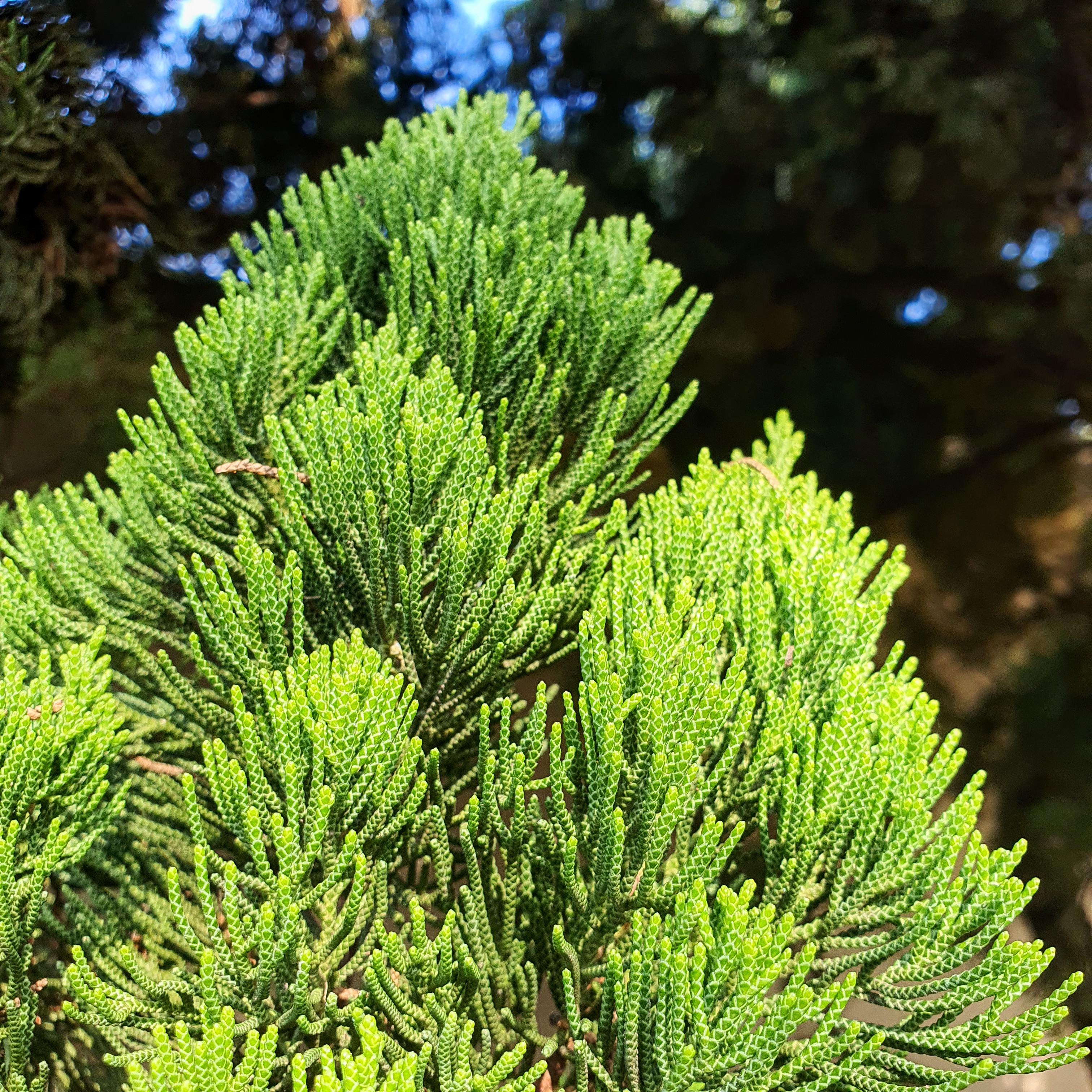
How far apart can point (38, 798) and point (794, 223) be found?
182cm

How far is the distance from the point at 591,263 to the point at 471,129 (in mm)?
264

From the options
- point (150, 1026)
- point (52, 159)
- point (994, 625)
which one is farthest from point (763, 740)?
point (994, 625)

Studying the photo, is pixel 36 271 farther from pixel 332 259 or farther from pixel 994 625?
pixel 994 625

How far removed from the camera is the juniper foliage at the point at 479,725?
0.53 m

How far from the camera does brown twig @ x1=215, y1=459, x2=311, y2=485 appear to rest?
0.69 meters

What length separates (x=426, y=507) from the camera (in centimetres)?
65

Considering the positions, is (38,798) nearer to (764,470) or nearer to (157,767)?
(157,767)

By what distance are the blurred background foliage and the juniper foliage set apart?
0.55m

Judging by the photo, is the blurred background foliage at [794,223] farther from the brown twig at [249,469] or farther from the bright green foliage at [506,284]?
the brown twig at [249,469]

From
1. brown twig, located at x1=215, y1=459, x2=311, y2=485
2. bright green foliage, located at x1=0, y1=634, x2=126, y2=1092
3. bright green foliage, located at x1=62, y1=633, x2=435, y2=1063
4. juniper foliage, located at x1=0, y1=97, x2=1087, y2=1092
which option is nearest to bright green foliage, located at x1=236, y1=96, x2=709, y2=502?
juniper foliage, located at x1=0, y1=97, x2=1087, y2=1092

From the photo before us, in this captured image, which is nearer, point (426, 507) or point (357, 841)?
point (357, 841)

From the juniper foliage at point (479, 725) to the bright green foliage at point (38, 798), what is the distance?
13 mm

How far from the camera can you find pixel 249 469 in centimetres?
71

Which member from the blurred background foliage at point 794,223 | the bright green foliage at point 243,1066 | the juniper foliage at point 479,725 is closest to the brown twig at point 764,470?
the juniper foliage at point 479,725
